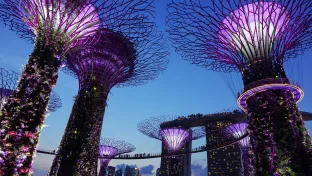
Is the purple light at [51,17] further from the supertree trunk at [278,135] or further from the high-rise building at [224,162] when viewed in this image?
the high-rise building at [224,162]

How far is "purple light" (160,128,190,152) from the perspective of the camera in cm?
2412

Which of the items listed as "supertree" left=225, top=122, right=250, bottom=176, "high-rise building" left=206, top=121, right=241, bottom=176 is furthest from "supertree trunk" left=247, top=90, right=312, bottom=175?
"high-rise building" left=206, top=121, right=241, bottom=176

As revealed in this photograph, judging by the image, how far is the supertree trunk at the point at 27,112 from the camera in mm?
6062

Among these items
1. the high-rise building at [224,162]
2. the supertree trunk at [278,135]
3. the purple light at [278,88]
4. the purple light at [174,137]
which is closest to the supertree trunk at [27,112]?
the purple light at [278,88]

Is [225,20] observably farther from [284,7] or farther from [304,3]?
[304,3]

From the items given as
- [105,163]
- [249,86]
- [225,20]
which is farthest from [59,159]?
[105,163]

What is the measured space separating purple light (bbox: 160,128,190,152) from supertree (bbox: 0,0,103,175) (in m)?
16.7

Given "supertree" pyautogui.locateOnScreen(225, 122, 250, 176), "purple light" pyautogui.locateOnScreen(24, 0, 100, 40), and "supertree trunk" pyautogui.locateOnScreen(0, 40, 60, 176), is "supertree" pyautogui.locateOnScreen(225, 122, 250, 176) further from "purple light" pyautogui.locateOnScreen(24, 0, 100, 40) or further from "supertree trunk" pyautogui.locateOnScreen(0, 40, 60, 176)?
"supertree trunk" pyautogui.locateOnScreen(0, 40, 60, 176)

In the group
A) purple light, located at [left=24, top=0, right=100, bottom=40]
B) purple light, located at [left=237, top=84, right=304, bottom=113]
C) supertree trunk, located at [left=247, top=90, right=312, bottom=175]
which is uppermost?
purple light, located at [left=24, top=0, right=100, bottom=40]

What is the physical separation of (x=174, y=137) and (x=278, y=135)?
1662 cm

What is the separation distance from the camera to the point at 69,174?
404 inches

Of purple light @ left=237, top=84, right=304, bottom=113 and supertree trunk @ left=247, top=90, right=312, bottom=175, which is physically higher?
purple light @ left=237, top=84, right=304, bottom=113

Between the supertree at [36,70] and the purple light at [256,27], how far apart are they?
5.23m

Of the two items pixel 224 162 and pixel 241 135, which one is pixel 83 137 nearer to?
pixel 241 135
